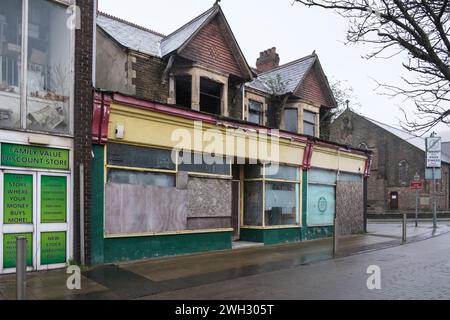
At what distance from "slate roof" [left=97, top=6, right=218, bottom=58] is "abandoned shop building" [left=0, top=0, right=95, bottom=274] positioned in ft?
11.4

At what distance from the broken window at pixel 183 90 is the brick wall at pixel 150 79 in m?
0.74

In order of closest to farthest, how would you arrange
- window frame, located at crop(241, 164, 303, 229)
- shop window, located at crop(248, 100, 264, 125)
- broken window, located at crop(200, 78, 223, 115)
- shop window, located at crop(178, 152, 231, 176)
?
shop window, located at crop(178, 152, 231, 176) < window frame, located at crop(241, 164, 303, 229) < broken window, located at crop(200, 78, 223, 115) < shop window, located at crop(248, 100, 264, 125)

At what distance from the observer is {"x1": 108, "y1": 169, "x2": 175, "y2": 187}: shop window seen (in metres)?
11.4

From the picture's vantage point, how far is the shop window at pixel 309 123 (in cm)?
1966

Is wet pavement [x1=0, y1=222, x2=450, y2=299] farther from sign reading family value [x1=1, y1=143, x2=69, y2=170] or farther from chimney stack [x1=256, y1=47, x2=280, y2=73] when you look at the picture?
chimney stack [x1=256, y1=47, x2=280, y2=73]

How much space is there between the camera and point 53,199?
1011cm

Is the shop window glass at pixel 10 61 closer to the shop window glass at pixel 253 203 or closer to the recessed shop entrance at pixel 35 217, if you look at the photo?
the recessed shop entrance at pixel 35 217

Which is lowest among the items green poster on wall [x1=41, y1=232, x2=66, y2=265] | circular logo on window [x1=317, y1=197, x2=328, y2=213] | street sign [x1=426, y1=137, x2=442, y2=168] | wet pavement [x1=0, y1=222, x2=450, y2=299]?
wet pavement [x1=0, y1=222, x2=450, y2=299]

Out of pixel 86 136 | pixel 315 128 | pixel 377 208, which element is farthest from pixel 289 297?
→ pixel 377 208

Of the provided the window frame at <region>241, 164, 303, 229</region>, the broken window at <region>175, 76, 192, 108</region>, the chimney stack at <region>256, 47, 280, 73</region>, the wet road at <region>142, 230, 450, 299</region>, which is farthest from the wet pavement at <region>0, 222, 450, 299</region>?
the chimney stack at <region>256, 47, 280, 73</region>

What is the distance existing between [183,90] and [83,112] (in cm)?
574

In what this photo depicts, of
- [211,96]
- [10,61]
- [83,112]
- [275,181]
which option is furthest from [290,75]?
[10,61]

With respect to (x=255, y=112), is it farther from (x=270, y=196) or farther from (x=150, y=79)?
(x=150, y=79)

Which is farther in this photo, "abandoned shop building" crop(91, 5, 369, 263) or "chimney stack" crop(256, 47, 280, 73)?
"chimney stack" crop(256, 47, 280, 73)
